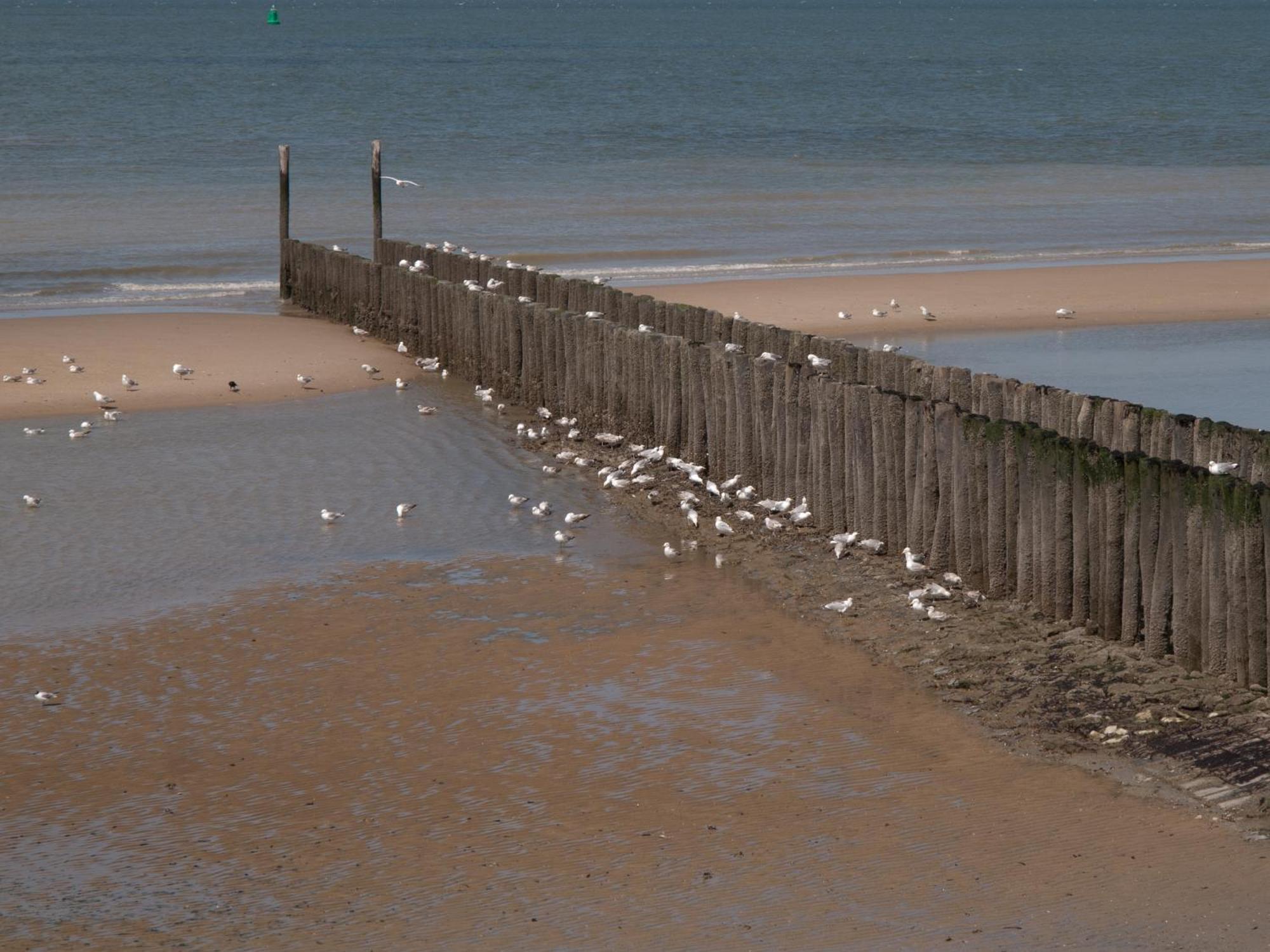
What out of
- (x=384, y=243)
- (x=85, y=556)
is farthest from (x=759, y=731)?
(x=384, y=243)

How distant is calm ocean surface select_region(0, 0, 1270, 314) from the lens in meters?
33.1

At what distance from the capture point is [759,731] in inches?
339

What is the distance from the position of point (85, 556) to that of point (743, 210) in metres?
30.0

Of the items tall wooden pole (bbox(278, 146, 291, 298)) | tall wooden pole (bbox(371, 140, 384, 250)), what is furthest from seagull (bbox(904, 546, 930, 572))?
tall wooden pole (bbox(278, 146, 291, 298))

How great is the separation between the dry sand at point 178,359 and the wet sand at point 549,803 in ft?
24.6

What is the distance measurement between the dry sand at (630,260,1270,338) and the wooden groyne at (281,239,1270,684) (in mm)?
5979

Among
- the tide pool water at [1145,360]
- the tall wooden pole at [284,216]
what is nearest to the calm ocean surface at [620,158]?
the tall wooden pole at [284,216]

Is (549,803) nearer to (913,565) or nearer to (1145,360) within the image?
(913,565)

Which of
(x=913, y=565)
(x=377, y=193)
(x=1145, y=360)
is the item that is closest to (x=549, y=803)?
(x=913, y=565)

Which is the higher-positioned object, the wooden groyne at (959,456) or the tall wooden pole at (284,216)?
the tall wooden pole at (284,216)

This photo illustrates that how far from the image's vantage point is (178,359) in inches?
765

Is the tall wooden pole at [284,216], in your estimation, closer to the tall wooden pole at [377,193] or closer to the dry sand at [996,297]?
the tall wooden pole at [377,193]

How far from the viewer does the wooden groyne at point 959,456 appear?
8.89 metres

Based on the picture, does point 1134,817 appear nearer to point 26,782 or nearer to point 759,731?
point 759,731
